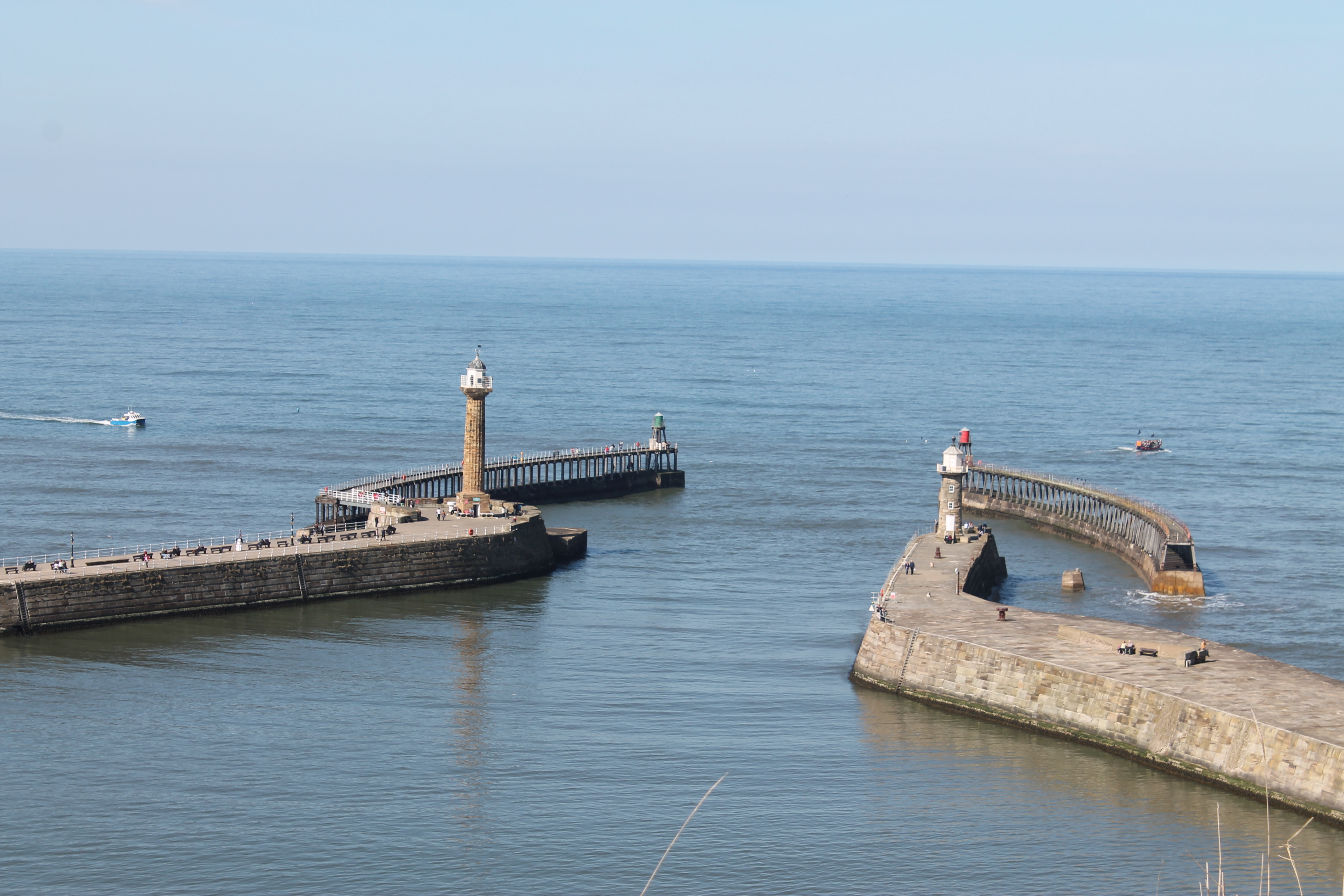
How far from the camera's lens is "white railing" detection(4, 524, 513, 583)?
6153cm

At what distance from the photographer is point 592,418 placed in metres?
131

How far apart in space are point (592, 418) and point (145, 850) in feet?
304

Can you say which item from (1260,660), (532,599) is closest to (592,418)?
(532,599)

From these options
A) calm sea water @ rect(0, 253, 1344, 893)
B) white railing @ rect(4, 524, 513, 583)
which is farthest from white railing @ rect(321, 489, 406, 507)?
white railing @ rect(4, 524, 513, 583)

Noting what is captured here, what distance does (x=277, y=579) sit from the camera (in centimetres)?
6631

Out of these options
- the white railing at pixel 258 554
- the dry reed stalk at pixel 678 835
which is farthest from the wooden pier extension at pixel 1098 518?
the dry reed stalk at pixel 678 835

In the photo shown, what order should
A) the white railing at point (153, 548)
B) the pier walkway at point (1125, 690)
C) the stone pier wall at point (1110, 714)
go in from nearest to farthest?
the stone pier wall at point (1110, 714) < the pier walkway at point (1125, 690) < the white railing at point (153, 548)

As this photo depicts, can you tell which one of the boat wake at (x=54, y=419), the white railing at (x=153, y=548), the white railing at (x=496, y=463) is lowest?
the white railing at (x=153, y=548)

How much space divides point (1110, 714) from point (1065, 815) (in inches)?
249

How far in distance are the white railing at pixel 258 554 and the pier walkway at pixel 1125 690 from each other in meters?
21.9

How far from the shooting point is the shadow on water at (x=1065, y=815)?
38938 millimetres

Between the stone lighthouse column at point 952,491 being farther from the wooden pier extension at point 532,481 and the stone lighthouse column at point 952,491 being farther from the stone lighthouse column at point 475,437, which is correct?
the wooden pier extension at point 532,481

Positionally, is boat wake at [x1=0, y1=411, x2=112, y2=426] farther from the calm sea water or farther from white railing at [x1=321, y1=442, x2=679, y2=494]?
white railing at [x1=321, y1=442, x2=679, y2=494]

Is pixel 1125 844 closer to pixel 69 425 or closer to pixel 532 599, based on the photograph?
pixel 532 599
